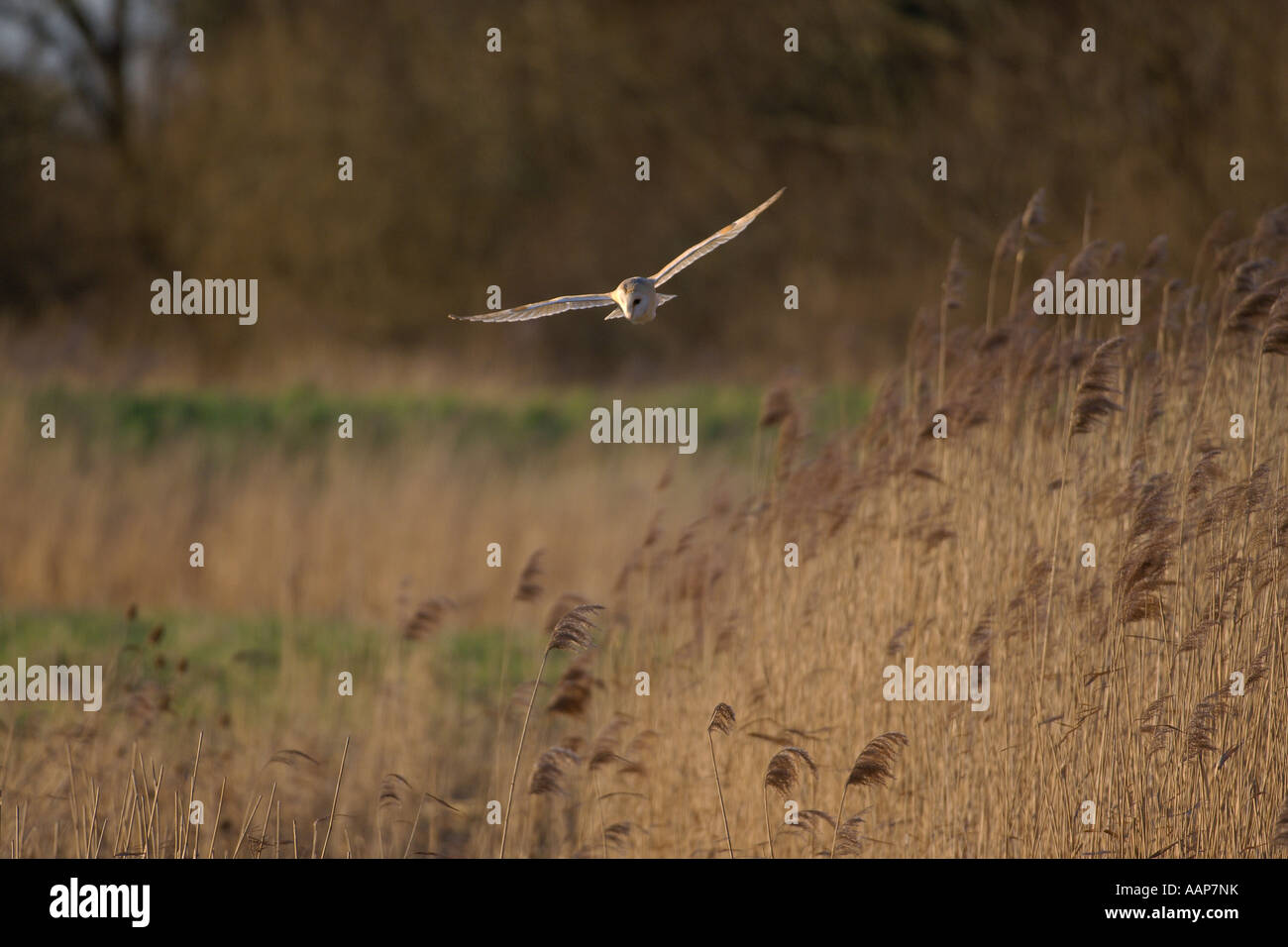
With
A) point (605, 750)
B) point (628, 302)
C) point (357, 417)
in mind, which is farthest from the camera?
point (357, 417)

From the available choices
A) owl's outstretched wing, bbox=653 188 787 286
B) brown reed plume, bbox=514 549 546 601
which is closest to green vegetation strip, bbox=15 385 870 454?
brown reed plume, bbox=514 549 546 601

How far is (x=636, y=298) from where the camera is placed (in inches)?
96.7

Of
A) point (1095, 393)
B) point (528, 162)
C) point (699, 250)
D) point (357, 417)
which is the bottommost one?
point (699, 250)

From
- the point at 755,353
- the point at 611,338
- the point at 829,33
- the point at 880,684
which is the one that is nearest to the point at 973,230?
the point at 829,33

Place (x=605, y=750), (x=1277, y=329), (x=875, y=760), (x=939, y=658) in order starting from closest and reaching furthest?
(x=875, y=760), (x=1277, y=329), (x=605, y=750), (x=939, y=658)

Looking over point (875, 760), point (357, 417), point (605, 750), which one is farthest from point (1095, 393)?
point (357, 417)

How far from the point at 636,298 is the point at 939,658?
9.01ft

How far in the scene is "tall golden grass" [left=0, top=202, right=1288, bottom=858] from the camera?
169 inches

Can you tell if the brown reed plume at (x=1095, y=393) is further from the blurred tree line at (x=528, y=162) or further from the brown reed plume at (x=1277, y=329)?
the blurred tree line at (x=528, y=162)

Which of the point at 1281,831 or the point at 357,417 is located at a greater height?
the point at 357,417

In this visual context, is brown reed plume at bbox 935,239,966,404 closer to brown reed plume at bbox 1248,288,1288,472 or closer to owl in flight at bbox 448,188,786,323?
brown reed plume at bbox 1248,288,1288,472

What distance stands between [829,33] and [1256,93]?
6085mm

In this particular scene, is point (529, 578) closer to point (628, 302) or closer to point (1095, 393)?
point (1095, 393)

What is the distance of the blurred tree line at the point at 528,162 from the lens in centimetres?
1691
